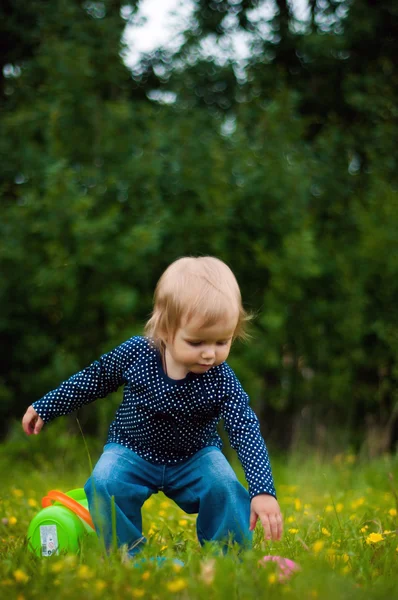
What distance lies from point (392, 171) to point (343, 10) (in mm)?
2200

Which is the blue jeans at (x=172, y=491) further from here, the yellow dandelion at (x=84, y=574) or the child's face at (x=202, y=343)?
the yellow dandelion at (x=84, y=574)

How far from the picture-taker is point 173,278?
2500 millimetres

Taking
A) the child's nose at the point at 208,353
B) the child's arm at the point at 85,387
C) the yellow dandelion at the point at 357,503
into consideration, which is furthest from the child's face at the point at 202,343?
the yellow dandelion at the point at 357,503

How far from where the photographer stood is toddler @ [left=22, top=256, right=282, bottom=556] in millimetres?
2393

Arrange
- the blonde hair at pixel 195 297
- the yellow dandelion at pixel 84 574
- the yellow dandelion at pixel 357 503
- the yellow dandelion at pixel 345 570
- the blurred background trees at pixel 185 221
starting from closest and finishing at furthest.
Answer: the yellow dandelion at pixel 84 574, the yellow dandelion at pixel 345 570, the blonde hair at pixel 195 297, the yellow dandelion at pixel 357 503, the blurred background trees at pixel 185 221

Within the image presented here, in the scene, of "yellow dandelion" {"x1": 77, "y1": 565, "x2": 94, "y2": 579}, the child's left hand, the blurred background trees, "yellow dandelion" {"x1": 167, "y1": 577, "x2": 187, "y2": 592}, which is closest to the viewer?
"yellow dandelion" {"x1": 167, "y1": 577, "x2": 187, "y2": 592}

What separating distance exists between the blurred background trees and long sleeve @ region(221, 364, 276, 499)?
7.84ft

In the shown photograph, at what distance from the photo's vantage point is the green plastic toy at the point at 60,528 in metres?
2.44

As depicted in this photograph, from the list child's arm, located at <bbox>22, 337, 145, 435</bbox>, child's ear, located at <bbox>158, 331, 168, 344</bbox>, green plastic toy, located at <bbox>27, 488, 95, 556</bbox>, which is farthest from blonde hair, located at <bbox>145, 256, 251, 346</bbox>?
green plastic toy, located at <bbox>27, 488, 95, 556</bbox>

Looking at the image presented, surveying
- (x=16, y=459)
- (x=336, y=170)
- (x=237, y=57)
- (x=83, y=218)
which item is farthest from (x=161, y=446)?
(x=237, y=57)

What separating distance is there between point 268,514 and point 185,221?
3184mm

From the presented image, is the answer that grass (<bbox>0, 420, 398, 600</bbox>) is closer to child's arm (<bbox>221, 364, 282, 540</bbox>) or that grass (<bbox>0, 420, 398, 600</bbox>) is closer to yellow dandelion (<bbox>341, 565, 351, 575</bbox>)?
yellow dandelion (<bbox>341, 565, 351, 575</bbox>)

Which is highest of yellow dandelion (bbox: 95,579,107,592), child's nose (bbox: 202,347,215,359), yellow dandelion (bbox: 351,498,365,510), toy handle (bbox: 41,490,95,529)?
child's nose (bbox: 202,347,215,359)

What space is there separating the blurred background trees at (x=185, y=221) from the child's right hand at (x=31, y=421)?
2264 mm
